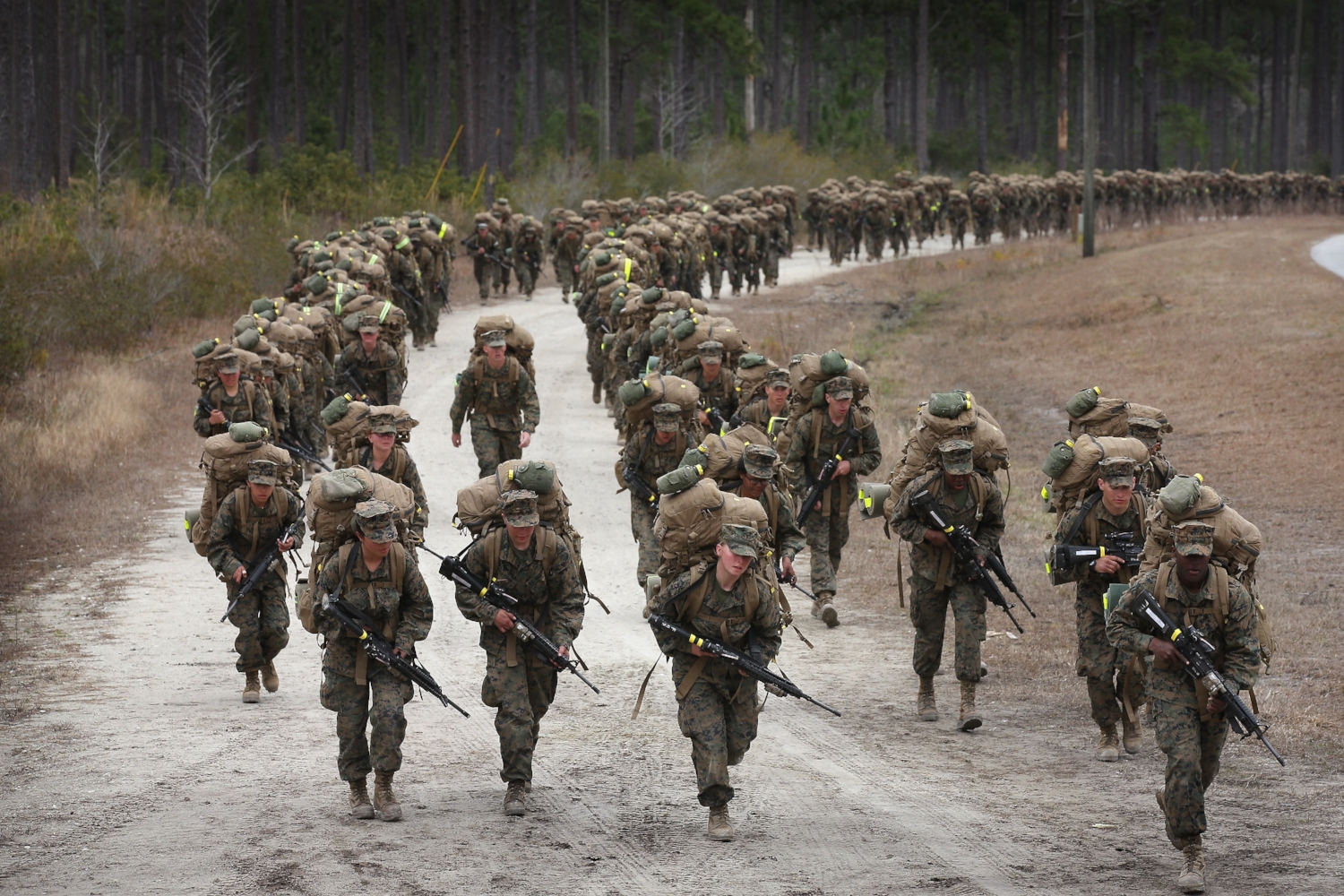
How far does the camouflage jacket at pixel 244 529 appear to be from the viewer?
9.75 meters

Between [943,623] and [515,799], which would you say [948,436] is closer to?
[943,623]

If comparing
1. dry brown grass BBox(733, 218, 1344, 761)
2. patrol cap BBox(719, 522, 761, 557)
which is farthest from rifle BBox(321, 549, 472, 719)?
dry brown grass BBox(733, 218, 1344, 761)

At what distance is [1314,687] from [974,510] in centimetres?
267

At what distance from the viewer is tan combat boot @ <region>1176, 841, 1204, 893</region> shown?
6887 millimetres

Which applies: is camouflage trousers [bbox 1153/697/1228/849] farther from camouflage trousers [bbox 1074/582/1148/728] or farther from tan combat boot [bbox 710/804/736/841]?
tan combat boot [bbox 710/804/736/841]

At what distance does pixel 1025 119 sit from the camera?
85.4 metres

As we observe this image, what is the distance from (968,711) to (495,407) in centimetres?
576

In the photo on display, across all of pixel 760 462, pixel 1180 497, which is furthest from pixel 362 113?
pixel 1180 497

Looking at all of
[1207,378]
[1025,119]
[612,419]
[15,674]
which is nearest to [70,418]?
[612,419]

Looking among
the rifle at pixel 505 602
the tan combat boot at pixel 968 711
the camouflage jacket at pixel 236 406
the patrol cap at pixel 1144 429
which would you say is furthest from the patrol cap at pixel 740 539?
the camouflage jacket at pixel 236 406

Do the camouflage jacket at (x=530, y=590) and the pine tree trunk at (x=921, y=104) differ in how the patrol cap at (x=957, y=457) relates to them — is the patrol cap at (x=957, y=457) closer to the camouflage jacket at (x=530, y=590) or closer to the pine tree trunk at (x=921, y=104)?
the camouflage jacket at (x=530, y=590)

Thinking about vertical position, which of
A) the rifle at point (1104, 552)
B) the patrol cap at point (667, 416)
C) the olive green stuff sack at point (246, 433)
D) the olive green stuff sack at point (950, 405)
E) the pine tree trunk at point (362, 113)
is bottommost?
the rifle at point (1104, 552)

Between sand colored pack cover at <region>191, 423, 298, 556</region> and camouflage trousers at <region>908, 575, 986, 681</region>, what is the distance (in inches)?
161

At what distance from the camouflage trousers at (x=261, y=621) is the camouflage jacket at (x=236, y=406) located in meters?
3.29
